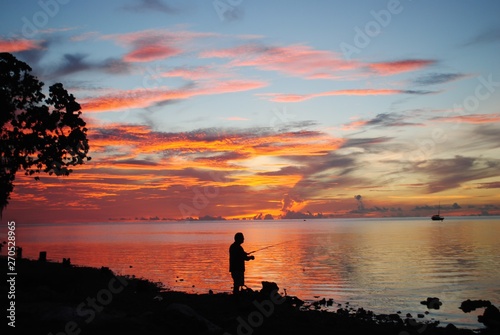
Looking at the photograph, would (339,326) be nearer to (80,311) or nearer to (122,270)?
(80,311)

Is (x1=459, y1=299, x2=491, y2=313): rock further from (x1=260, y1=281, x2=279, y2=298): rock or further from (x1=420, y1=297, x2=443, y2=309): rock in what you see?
(x1=260, y1=281, x2=279, y2=298): rock

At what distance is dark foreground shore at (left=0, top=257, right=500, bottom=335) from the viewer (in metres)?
13.5

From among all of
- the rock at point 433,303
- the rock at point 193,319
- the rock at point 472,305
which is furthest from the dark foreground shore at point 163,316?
the rock at point 433,303

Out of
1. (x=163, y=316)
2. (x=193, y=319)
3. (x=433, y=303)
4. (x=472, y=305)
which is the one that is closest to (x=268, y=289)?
(x=163, y=316)

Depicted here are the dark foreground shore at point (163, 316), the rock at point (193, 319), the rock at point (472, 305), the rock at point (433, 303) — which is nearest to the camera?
the dark foreground shore at point (163, 316)

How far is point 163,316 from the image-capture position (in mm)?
15062

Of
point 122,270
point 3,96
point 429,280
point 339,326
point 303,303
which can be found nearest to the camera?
point 339,326

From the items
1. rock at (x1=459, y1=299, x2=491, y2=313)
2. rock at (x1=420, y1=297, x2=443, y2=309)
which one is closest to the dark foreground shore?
rock at (x1=459, y1=299, x2=491, y2=313)

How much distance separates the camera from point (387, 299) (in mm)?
31391

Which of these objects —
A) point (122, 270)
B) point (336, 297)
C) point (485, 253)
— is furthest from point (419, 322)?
point (485, 253)

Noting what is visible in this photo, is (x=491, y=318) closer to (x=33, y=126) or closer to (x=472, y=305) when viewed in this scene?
(x=472, y=305)

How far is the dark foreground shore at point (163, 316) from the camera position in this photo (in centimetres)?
1347

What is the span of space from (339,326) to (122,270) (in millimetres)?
37051

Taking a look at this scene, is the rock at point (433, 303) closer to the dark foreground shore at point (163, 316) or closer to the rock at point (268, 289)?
the dark foreground shore at point (163, 316)
